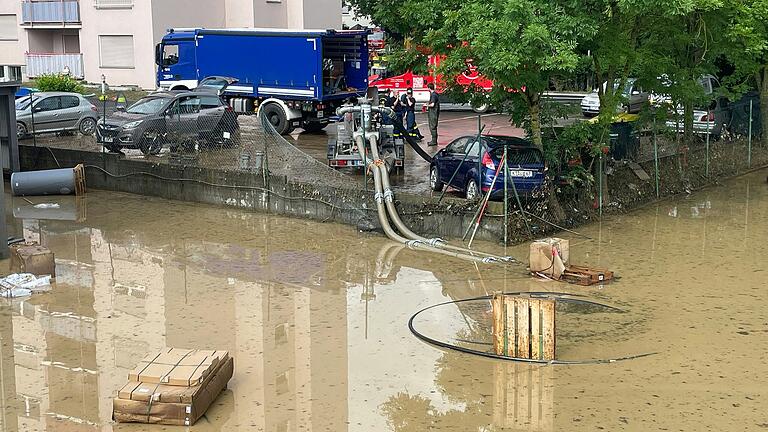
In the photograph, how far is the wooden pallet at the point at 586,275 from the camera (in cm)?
1597

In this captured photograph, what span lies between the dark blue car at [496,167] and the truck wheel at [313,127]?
13036 mm

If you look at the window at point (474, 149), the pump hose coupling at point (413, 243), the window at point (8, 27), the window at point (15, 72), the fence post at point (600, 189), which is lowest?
the pump hose coupling at point (413, 243)

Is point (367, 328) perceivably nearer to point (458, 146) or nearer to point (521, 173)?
point (521, 173)

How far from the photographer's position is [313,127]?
33688mm

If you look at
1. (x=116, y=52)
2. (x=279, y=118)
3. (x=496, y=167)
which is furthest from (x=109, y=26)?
(x=496, y=167)

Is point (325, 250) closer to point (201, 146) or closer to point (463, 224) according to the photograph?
point (463, 224)

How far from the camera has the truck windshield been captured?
26641 mm

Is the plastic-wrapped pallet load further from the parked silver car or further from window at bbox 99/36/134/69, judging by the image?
window at bbox 99/36/134/69

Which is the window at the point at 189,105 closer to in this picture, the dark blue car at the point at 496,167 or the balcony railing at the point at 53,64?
the dark blue car at the point at 496,167

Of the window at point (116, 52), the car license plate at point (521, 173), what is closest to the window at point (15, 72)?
the window at point (116, 52)

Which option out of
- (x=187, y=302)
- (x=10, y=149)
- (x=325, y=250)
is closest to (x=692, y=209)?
(x=325, y=250)

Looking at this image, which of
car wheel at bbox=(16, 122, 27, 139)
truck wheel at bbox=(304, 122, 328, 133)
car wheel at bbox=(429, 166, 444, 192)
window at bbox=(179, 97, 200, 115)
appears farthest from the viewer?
truck wheel at bbox=(304, 122, 328, 133)

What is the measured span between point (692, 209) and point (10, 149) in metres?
15.5

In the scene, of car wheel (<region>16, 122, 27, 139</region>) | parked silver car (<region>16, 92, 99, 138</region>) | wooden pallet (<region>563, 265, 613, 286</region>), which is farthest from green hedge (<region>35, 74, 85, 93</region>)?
wooden pallet (<region>563, 265, 613, 286</region>)
